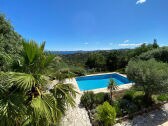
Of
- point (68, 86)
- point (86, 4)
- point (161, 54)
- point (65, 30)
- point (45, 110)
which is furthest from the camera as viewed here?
point (65, 30)

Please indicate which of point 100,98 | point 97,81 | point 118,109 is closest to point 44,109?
point 118,109

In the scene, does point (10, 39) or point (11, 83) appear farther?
point (10, 39)

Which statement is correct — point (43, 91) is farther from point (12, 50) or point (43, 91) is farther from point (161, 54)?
point (161, 54)

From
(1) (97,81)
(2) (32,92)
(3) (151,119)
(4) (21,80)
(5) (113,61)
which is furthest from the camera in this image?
(5) (113,61)

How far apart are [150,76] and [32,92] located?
773cm

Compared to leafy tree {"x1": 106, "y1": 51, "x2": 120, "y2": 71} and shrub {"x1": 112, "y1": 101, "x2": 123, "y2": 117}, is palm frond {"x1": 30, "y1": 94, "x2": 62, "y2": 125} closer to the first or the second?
shrub {"x1": 112, "y1": 101, "x2": 123, "y2": 117}

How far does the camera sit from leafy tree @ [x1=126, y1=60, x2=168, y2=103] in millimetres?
10555

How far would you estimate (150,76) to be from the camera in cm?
1069

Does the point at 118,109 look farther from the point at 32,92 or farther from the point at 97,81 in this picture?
the point at 97,81

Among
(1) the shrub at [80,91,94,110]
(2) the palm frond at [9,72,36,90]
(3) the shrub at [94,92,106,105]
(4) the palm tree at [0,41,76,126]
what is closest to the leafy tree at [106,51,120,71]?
(3) the shrub at [94,92,106,105]

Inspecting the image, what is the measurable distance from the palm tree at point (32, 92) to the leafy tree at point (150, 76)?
6.74 meters

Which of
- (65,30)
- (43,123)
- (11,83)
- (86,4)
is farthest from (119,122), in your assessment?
(65,30)

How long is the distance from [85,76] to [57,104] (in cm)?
1748

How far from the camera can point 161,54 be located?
21531mm
